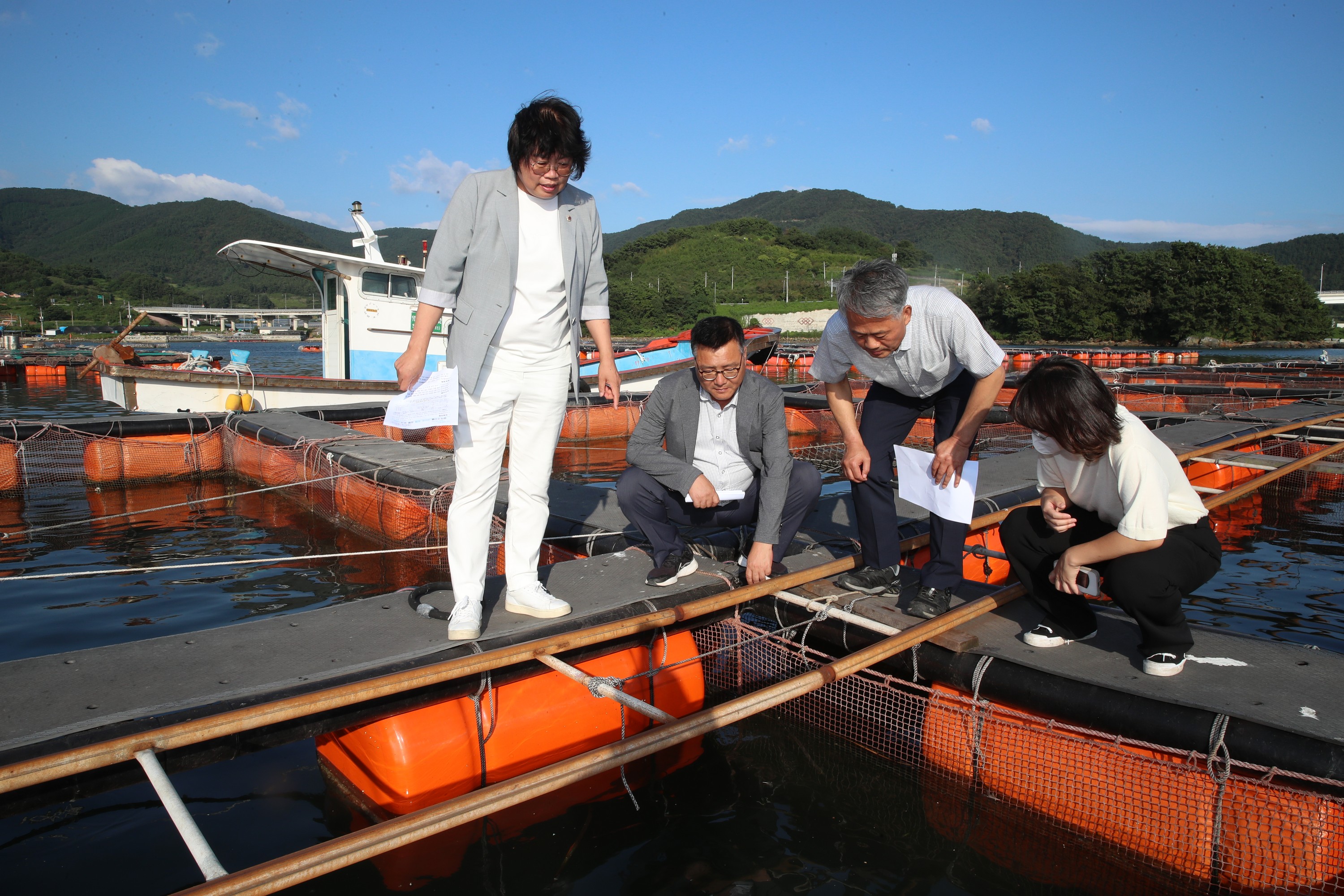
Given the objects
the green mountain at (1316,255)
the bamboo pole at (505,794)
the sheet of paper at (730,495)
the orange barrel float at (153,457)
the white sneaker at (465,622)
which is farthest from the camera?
the green mountain at (1316,255)

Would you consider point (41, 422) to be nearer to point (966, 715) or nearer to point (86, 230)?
point (966, 715)

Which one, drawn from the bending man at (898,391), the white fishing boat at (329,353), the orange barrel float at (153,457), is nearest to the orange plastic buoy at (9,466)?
the orange barrel float at (153,457)

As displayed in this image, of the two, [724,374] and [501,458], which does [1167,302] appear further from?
[501,458]

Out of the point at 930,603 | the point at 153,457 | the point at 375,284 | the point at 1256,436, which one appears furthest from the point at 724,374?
the point at 375,284

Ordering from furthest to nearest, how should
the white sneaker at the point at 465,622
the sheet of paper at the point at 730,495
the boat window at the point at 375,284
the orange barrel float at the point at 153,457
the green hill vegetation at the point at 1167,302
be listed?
the green hill vegetation at the point at 1167,302 < the boat window at the point at 375,284 < the orange barrel float at the point at 153,457 < the sheet of paper at the point at 730,495 < the white sneaker at the point at 465,622

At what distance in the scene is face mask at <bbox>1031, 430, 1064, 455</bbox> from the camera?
252cm

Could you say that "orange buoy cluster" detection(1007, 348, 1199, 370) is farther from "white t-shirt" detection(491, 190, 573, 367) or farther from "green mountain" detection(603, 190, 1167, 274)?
"green mountain" detection(603, 190, 1167, 274)

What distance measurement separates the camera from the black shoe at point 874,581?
3281 millimetres

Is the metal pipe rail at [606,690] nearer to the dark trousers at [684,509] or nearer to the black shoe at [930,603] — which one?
the dark trousers at [684,509]

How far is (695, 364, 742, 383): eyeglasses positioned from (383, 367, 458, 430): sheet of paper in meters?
1.05

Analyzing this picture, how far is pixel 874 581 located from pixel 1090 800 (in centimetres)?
113

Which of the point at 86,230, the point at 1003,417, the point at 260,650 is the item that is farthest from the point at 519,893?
the point at 86,230

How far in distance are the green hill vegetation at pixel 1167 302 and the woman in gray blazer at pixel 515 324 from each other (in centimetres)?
6621

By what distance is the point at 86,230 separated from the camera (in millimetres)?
189750
